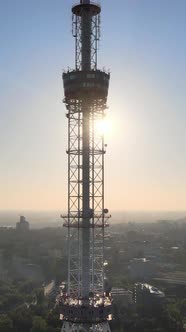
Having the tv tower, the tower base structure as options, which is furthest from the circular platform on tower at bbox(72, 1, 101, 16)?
the tower base structure

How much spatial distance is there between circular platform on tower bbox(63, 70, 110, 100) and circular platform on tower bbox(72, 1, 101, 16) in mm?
4727

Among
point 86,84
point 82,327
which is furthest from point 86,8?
point 82,327

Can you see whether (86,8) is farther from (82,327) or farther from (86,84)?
(82,327)

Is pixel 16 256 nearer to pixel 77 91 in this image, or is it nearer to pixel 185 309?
pixel 185 309

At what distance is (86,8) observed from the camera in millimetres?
Answer: 40250

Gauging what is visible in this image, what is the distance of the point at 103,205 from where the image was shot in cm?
3975

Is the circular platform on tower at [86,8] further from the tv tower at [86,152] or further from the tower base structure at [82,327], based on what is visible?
the tower base structure at [82,327]

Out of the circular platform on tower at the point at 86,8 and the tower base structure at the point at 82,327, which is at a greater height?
the circular platform on tower at the point at 86,8

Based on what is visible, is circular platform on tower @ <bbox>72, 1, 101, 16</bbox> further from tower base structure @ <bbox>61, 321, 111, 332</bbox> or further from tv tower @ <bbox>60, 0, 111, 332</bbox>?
tower base structure @ <bbox>61, 321, 111, 332</bbox>

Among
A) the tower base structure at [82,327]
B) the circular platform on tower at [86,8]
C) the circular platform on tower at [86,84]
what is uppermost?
the circular platform on tower at [86,8]

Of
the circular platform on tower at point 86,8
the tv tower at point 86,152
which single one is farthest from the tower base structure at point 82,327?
the circular platform on tower at point 86,8

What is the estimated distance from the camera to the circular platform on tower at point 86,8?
4019 cm

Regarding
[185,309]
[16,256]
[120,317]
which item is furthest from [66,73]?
[16,256]

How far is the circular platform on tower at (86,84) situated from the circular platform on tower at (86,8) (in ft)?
15.5
